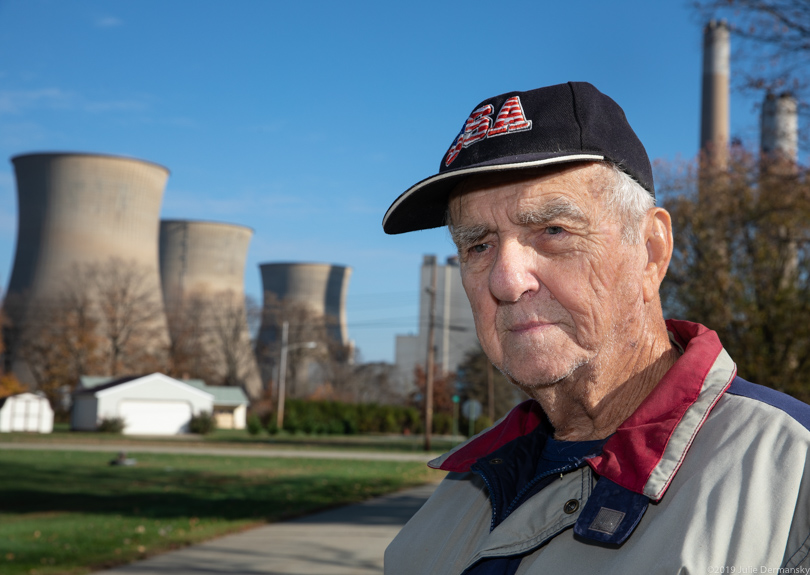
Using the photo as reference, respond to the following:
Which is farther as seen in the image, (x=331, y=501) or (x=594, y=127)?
(x=331, y=501)

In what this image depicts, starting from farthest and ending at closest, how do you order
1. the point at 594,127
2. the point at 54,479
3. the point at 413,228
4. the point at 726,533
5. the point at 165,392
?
the point at 165,392, the point at 54,479, the point at 413,228, the point at 594,127, the point at 726,533

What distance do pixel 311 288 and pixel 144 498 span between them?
5000 cm

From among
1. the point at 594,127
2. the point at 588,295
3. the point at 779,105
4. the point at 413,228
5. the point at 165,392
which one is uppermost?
the point at 779,105

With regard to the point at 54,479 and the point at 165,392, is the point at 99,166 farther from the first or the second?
the point at 54,479

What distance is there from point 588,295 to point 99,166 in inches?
1545

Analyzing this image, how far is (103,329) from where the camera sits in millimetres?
53562

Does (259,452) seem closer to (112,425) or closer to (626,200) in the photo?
(112,425)

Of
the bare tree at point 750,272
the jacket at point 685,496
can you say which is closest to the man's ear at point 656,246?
the jacket at point 685,496

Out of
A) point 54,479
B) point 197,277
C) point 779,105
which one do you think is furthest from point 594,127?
point 197,277

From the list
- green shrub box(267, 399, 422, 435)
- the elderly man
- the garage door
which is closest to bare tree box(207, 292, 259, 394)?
the garage door

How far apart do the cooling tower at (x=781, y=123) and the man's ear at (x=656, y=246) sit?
Answer: 27.9 ft

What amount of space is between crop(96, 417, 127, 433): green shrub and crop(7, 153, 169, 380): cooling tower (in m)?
8.01

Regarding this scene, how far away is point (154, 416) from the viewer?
1756 inches

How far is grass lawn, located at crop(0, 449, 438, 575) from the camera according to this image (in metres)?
8.12
